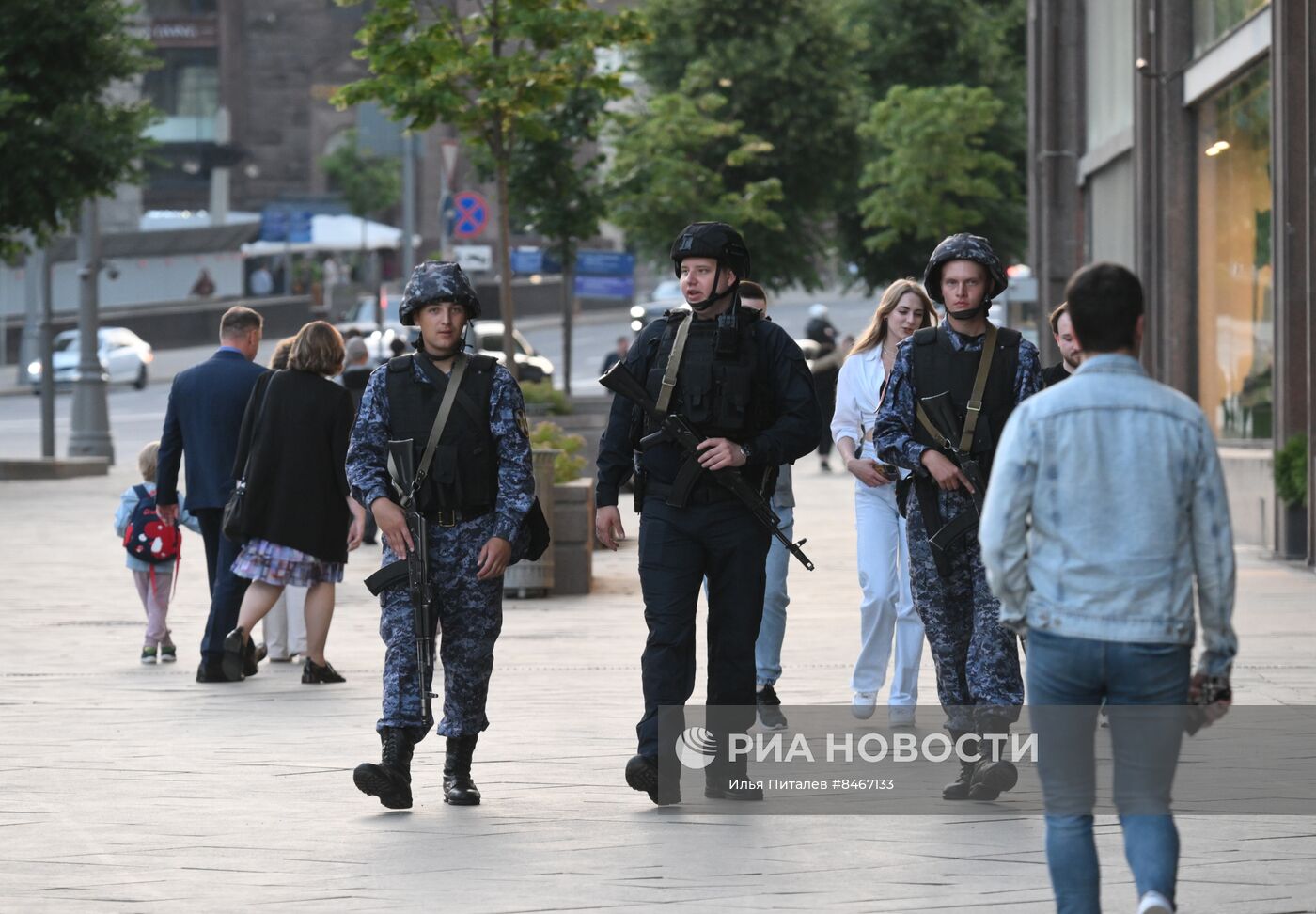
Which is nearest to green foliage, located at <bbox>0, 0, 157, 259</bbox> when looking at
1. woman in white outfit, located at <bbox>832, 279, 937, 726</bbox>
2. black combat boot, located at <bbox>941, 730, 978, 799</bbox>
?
woman in white outfit, located at <bbox>832, 279, 937, 726</bbox>

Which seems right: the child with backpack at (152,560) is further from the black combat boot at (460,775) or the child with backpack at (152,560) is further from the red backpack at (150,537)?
the black combat boot at (460,775)

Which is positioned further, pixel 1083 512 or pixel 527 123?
pixel 527 123

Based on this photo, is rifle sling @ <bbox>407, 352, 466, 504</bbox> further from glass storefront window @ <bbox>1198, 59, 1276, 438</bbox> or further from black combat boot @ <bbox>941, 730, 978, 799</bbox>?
glass storefront window @ <bbox>1198, 59, 1276, 438</bbox>

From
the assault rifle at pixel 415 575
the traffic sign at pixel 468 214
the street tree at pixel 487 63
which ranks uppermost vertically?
the street tree at pixel 487 63

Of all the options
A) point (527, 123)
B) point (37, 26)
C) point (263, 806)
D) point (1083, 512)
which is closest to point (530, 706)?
point (263, 806)

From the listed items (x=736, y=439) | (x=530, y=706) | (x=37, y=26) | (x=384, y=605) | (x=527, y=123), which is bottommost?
(x=530, y=706)

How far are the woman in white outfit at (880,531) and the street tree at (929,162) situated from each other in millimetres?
32706

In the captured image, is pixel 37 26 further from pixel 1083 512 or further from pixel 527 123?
pixel 1083 512

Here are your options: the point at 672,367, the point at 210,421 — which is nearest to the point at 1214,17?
the point at 210,421

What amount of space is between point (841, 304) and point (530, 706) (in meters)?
67.6

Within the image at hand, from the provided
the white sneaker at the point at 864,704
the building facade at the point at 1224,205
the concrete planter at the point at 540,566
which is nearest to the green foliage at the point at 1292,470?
the building facade at the point at 1224,205

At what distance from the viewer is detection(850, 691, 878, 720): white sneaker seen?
9.15 metres

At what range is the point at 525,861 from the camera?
6.39 metres

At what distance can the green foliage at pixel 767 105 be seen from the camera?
44156 mm
